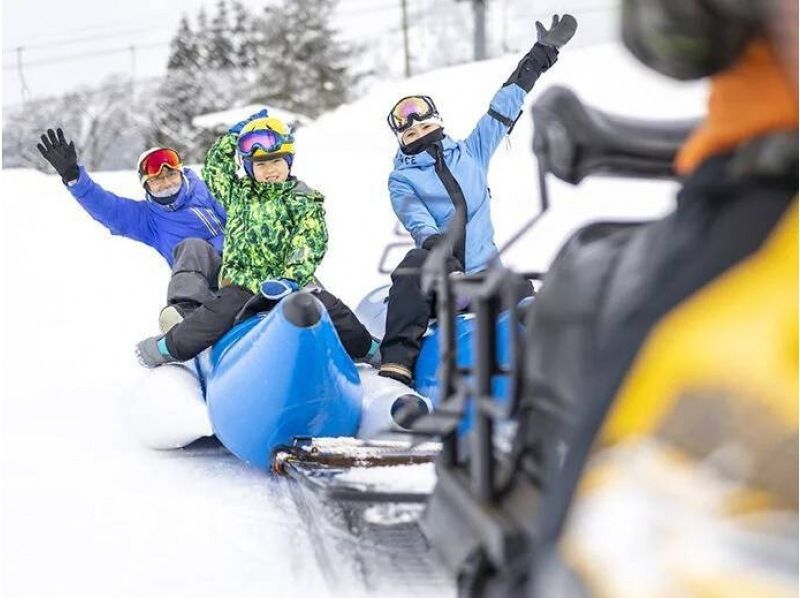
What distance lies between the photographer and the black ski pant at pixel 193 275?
5031mm

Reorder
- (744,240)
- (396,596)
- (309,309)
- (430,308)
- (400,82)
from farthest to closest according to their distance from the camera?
1. (400,82)
2. (430,308)
3. (309,309)
4. (396,596)
5. (744,240)

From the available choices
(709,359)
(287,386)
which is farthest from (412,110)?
(709,359)

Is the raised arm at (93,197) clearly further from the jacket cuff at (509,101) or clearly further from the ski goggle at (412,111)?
the jacket cuff at (509,101)

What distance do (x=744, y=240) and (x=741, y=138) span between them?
6.2 inches

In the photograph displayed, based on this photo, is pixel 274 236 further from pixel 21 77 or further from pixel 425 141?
pixel 21 77

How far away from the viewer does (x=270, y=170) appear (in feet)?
15.2

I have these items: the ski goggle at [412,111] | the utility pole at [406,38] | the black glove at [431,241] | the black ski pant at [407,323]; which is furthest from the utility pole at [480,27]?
the black ski pant at [407,323]

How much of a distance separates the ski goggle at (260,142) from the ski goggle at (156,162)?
1615 millimetres

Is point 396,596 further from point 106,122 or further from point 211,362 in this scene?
point 106,122

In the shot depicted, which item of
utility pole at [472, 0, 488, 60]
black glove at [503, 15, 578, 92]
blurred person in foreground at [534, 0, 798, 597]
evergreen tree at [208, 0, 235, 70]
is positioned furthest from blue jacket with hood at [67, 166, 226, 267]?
evergreen tree at [208, 0, 235, 70]

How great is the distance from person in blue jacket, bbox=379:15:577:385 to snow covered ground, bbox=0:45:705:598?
29cm

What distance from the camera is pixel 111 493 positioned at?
3854mm

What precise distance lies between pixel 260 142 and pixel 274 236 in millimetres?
412

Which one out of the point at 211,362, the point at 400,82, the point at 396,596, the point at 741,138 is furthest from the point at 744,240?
the point at 400,82
